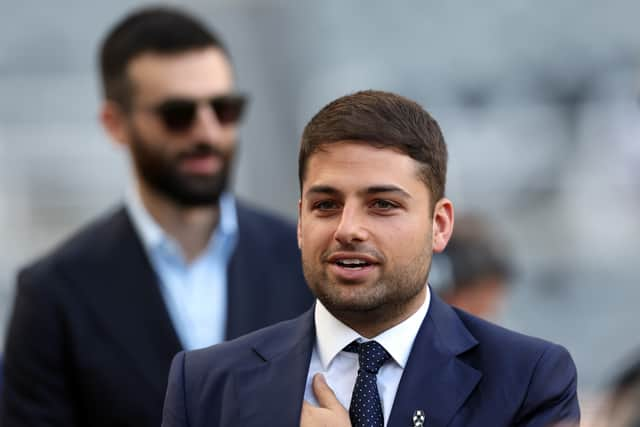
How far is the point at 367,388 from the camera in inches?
105

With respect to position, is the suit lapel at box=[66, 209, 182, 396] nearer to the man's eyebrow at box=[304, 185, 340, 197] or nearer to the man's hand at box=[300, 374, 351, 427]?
the man's hand at box=[300, 374, 351, 427]

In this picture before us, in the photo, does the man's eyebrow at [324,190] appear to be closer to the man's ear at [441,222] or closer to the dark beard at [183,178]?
the man's ear at [441,222]

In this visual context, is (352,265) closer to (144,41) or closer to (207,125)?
(207,125)

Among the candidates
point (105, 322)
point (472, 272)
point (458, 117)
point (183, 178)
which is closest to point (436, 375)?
point (105, 322)

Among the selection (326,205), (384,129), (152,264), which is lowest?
(152,264)

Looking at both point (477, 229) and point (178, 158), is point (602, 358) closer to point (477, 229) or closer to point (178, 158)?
point (477, 229)

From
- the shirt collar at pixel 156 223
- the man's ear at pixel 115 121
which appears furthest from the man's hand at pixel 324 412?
the man's ear at pixel 115 121

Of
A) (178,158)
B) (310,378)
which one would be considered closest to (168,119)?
(178,158)

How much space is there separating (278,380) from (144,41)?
2373 millimetres

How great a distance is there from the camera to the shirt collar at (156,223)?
4520 mm

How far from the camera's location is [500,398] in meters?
2.61

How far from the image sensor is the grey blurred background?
10.5m

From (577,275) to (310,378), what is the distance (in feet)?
26.5

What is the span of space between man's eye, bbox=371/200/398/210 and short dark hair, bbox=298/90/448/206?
0.09 meters
